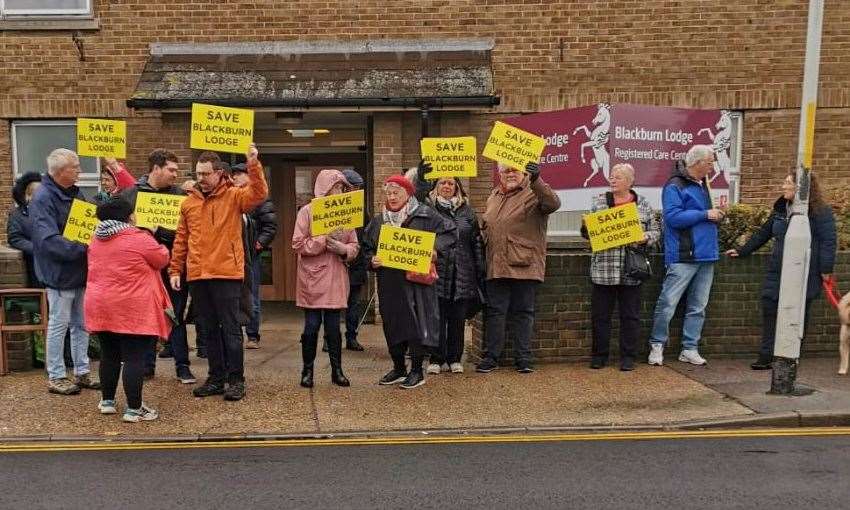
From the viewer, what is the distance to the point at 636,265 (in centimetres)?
653

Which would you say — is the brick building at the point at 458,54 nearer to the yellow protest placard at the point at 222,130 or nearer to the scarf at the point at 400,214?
the scarf at the point at 400,214

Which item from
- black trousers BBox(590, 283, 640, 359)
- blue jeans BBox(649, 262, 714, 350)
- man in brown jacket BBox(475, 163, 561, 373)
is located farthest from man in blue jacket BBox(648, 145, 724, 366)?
man in brown jacket BBox(475, 163, 561, 373)

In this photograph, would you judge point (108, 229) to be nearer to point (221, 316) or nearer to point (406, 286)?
point (221, 316)

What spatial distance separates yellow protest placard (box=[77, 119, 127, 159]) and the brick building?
307 cm

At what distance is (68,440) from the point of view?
502 cm

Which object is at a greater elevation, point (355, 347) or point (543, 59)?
point (543, 59)

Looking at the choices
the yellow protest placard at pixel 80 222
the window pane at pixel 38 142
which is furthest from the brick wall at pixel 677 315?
the window pane at pixel 38 142

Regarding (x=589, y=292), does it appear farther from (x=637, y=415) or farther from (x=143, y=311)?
(x=143, y=311)

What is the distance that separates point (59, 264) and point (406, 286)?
9.13 ft

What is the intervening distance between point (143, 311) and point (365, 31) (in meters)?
5.96

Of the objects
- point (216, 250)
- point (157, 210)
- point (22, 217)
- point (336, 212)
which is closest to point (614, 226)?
point (336, 212)

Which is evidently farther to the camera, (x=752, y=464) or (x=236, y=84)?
(x=236, y=84)

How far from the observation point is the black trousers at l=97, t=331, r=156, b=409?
518cm

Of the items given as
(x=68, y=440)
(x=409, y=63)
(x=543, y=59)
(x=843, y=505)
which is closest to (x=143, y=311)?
(x=68, y=440)
